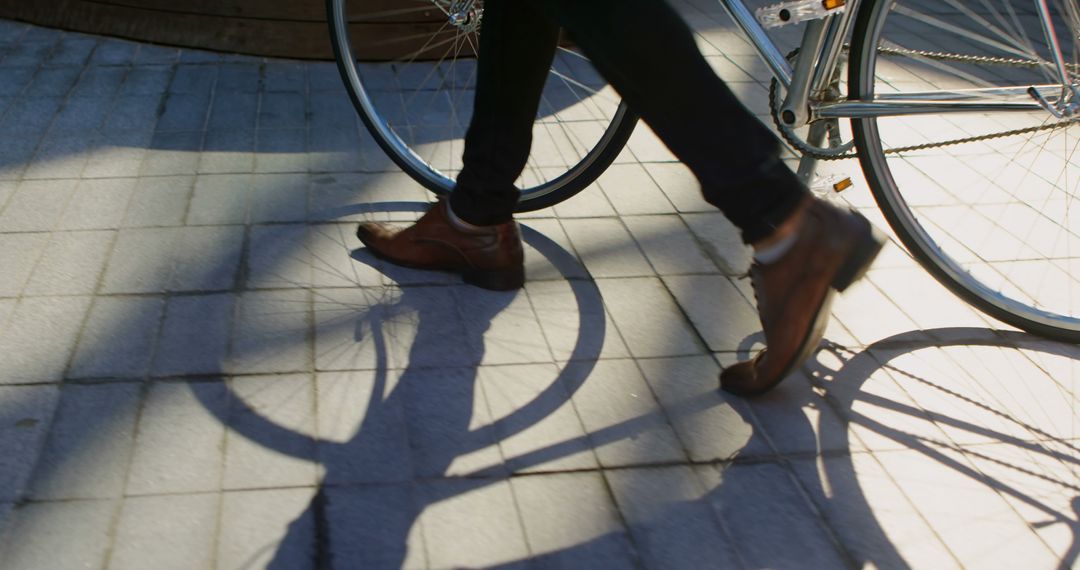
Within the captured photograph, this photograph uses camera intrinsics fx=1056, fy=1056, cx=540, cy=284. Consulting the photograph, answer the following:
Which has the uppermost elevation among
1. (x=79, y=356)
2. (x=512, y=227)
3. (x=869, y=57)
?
(x=869, y=57)

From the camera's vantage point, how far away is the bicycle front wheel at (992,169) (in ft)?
7.01

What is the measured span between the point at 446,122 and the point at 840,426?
1.59 metres

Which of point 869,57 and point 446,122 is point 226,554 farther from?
point 446,122

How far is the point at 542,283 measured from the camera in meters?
2.31

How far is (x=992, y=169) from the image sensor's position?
304 centimetres

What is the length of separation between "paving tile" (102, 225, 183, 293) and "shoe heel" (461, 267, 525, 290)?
630mm

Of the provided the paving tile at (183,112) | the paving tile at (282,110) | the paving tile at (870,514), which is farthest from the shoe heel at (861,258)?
the paving tile at (183,112)

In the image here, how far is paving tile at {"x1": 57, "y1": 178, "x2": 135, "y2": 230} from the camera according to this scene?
7.88 ft

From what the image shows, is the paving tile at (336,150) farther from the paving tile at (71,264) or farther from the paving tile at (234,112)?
the paving tile at (71,264)

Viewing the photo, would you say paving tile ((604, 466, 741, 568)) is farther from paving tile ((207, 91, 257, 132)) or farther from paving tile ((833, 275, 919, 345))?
paving tile ((207, 91, 257, 132))

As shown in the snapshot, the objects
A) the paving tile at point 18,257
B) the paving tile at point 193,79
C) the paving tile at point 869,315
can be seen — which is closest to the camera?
the paving tile at point 18,257

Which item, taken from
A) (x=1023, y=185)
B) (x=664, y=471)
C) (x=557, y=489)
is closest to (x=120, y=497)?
(x=557, y=489)

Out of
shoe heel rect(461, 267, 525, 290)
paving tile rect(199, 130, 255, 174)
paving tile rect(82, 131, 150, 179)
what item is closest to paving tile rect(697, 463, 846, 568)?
shoe heel rect(461, 267, 525, 290)

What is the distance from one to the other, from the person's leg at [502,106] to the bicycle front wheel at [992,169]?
2.07 feet
